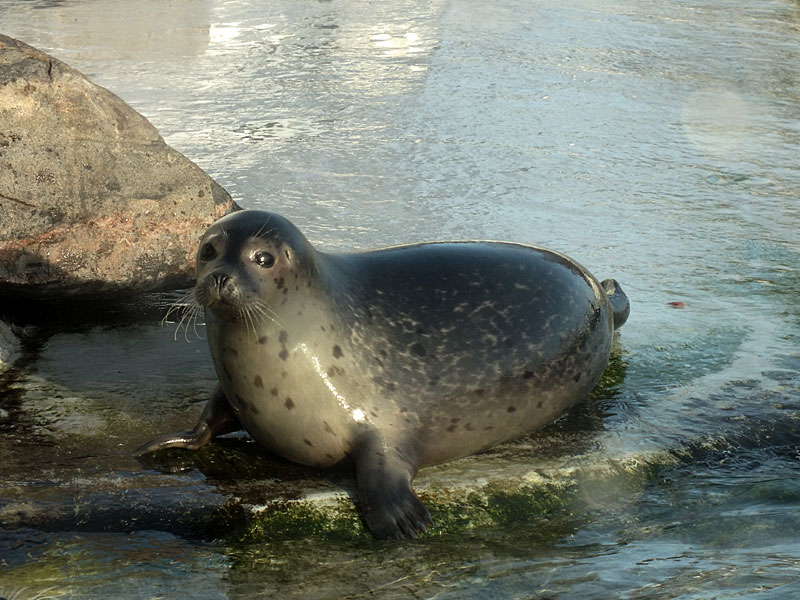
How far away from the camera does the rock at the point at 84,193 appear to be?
4.47 metres

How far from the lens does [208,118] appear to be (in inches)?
323

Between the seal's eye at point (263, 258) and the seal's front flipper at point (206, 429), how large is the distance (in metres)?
0.48

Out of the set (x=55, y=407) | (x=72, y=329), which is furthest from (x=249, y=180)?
(x=55, y=407)

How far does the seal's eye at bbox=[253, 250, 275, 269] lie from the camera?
10.9 feet

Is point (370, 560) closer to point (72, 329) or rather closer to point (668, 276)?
point (72, 329)

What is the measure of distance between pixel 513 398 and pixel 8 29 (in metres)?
9.43

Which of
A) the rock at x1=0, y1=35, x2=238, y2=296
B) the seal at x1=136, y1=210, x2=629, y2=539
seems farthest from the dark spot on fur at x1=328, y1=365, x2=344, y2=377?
the rock at x1=0, y1=35, x2=238, y2=296

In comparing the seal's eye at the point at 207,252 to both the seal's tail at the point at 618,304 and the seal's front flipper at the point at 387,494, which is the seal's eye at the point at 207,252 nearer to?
the seal's front flipper at the point at 387,494

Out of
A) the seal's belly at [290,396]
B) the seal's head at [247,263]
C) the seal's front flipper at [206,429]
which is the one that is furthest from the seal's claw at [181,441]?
the seal's head at [247,263]

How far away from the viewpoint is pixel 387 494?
125 inches

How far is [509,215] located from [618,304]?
5.55 feet

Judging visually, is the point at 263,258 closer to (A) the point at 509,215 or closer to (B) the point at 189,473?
(B) the point at 189,473

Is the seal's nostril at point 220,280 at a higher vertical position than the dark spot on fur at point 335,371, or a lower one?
higher

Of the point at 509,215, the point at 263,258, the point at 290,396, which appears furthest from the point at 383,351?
the point at 509,215
